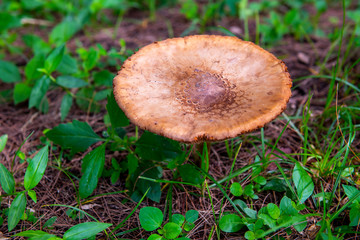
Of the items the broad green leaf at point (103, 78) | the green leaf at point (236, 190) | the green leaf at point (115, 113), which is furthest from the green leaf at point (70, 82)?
the green leaf at point (236, 190)

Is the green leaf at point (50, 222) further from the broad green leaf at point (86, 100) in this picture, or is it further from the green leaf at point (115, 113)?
the broad green leaf at point (86, 100)

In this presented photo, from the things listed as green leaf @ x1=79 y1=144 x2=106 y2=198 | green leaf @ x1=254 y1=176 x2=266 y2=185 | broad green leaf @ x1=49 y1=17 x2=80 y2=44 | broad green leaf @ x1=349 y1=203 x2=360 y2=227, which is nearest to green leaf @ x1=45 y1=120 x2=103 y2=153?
green leaf @ x1=79 y1=144 x2=106 y2=198

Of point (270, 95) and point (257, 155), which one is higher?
point (270, 95)

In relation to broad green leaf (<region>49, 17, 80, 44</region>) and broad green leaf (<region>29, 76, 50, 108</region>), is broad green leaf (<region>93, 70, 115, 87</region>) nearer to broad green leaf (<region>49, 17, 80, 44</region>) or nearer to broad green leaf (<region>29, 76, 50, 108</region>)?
broad green leaf (<region>29, 76, 50, 108</region>)

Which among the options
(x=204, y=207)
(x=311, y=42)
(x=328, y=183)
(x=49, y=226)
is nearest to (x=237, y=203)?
(x=204, y=207)

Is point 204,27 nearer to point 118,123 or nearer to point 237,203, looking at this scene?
point 118,123

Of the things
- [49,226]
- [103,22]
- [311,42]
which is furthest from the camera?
[103,22]
